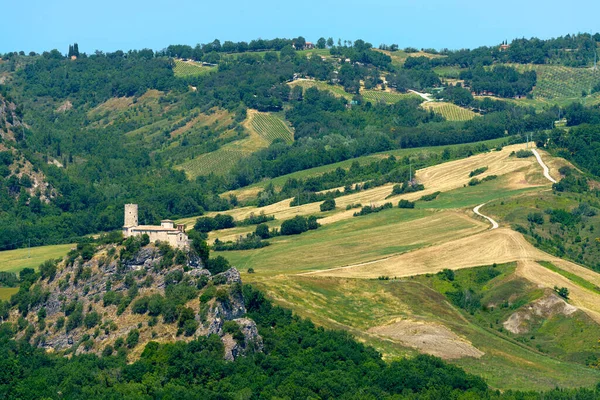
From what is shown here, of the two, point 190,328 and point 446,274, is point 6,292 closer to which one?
point 190,328

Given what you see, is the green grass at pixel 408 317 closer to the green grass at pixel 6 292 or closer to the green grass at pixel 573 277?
the green grass at pixel 573 277

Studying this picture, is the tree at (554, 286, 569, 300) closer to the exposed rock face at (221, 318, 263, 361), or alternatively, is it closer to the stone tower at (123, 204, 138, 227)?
the exposed rock face at (221, 318, 263, 361)

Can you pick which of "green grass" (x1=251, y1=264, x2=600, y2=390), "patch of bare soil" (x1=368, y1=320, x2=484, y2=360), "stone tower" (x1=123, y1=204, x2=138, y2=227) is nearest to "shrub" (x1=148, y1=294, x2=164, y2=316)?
"stone tower" (x1=123, y1=204, x2=138, y2=227)

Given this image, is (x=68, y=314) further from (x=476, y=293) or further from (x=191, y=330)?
(x=476, y=293)

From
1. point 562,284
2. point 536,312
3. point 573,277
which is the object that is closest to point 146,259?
point 536,312

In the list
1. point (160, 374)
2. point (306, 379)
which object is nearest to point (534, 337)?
point (306, 379)
